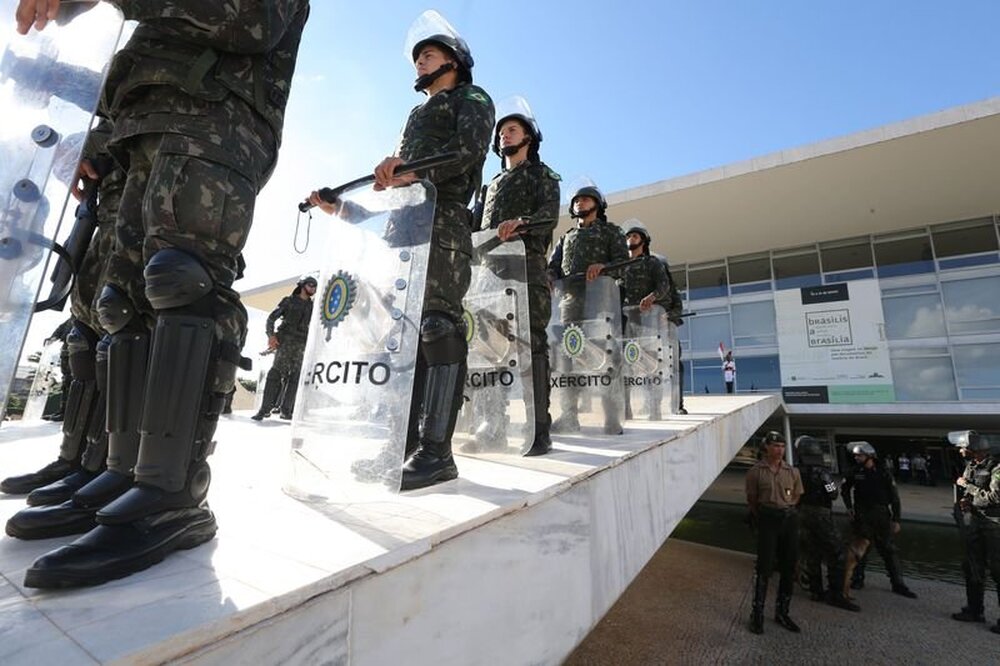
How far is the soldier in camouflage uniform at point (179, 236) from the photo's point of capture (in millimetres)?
1028

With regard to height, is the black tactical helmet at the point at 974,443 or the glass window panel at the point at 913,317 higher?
the glass window panel at the point at 913,317

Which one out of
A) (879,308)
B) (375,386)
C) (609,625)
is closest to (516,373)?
(375,386)

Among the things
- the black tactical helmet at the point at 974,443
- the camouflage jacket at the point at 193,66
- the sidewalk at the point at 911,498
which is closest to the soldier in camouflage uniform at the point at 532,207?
the camouflage jacket at the point at 193,66

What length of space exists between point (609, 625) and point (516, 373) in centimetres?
346

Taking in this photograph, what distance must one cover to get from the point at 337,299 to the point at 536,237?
152 cm

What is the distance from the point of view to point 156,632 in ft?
2.02

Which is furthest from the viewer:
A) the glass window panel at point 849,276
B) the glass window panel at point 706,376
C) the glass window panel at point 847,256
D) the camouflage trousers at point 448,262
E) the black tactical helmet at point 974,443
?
the glass window panel at point 706,376

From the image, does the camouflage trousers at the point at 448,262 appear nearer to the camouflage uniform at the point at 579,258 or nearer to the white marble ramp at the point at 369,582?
the white marble ramp at the point at 369,582

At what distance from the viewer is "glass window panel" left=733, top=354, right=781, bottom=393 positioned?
1382cm

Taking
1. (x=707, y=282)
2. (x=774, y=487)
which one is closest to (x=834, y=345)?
(x=707, y=282)

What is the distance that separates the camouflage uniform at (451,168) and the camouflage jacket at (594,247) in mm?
1977

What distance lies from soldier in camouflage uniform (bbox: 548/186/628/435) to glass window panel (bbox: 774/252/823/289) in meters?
12.7

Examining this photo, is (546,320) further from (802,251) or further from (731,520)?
(802,251)

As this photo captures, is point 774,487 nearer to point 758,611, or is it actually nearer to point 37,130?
point 758,611
